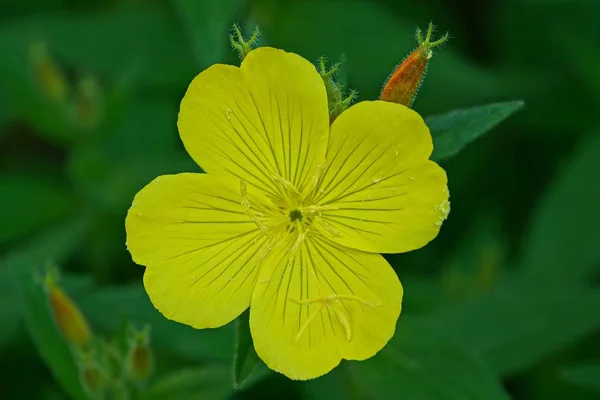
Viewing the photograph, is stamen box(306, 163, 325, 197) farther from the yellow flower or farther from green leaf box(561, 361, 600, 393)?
green leaf box(561, 361, 600, 393)

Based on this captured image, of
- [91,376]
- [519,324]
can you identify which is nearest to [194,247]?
[91,376]

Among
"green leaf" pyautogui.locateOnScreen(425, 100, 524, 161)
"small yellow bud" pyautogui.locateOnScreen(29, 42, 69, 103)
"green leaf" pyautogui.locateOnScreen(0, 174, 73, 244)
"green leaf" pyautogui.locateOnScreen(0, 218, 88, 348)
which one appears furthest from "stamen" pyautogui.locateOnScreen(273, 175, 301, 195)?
"green leaf" pyautogui.locateOnScreen(0, 174, 73, 244)

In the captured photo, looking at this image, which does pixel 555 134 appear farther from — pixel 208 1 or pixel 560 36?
pixel 208 1

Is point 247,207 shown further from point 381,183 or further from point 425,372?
point 425,372

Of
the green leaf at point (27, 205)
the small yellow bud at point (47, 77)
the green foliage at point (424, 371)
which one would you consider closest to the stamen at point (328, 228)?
the green foliage at point (424, 371)

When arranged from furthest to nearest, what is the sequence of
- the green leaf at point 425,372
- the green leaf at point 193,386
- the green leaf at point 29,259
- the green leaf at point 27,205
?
1. the green leaf at point 27,205
2. the green leaf at point 29,259
3. the green leaf at point 193,386
4. the green leaf at point 425,372

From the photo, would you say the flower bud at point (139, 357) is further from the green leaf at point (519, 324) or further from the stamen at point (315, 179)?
the green leaf at point (519, 324)
